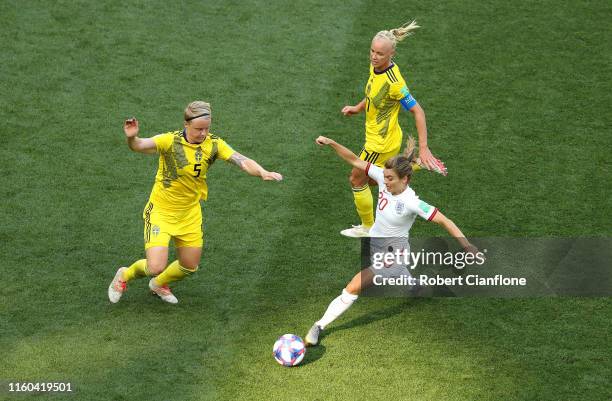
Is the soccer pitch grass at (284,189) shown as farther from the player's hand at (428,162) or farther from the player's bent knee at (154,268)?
the player's hand at (428,162)

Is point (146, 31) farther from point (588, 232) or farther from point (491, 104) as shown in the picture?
point (588, 232)

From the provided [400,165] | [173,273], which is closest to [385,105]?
[400,165]

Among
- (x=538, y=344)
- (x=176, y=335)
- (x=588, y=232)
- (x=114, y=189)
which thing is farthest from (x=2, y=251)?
(x=588, y=232)

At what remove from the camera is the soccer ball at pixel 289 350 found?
9336 mm

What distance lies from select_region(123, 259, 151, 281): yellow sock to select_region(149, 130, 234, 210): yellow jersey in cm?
62

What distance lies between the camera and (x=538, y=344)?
32.2ft

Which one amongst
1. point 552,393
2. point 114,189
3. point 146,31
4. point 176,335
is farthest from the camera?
point 146,31

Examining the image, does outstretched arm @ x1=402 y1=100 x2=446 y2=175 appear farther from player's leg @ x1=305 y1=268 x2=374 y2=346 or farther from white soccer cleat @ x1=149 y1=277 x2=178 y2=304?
white soccer cleat @ x1=149 y1=277 x2=178 y2=304

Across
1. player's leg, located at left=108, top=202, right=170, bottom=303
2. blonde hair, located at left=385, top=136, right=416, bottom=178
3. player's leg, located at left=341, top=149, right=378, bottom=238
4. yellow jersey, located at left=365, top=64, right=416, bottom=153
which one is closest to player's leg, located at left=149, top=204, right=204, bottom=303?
player's leg, located at left=108, top=202, right=170, bottom=303

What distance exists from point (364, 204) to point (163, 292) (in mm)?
2589

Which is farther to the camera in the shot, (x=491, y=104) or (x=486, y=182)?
(x=491, y=104)

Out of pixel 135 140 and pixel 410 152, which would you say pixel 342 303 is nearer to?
pixel 410 152

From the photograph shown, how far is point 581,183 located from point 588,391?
3.96 metres

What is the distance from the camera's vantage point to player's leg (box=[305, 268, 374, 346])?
9688 millimetres
